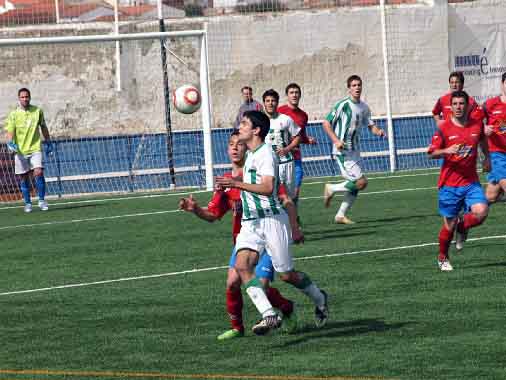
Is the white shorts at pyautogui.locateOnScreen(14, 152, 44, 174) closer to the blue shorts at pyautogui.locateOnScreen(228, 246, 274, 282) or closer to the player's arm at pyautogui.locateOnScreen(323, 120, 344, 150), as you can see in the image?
the player's arm at pyautogui.locateOnScreen(323, 120, 344, 150)

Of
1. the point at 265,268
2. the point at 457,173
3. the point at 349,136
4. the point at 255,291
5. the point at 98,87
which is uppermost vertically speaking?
the point at 98,87

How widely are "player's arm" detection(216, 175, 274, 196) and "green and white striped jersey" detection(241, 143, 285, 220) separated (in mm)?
92

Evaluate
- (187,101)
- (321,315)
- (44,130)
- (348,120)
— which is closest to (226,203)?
(321,315)

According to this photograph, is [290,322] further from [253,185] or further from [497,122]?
[497,122]

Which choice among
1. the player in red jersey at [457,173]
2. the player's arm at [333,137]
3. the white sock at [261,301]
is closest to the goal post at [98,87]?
the player's arm at [333,137]

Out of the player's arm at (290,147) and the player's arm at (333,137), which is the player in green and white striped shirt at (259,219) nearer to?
the player's arm at (290,147)

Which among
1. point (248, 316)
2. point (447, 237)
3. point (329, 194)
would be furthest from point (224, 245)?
point (248, 316)

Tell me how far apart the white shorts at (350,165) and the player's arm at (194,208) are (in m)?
8.37

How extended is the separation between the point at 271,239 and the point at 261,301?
1.65 feet

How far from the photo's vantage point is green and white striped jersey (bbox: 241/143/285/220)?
911 centimetres

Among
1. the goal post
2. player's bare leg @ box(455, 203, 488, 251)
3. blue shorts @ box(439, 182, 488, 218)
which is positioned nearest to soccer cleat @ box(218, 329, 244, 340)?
blue shorts @ box(439, 182, 488, 218)

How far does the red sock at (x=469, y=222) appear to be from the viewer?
41.9 ft

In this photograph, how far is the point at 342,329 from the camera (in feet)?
31.6

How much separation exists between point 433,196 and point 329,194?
3.67 meters
